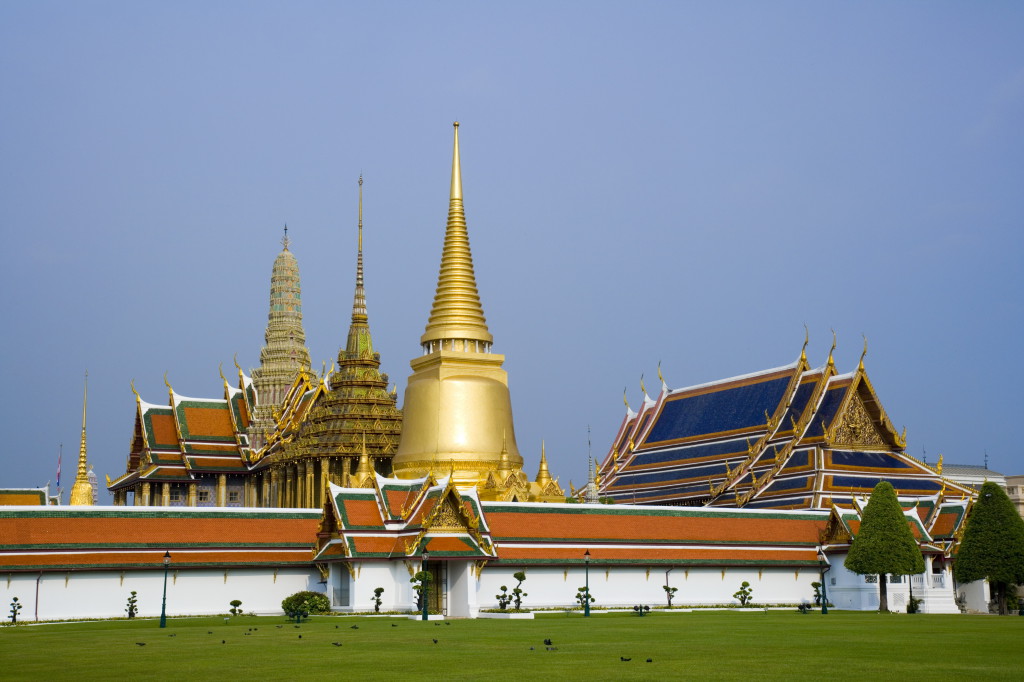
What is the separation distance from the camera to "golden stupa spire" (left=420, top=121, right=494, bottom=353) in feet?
176

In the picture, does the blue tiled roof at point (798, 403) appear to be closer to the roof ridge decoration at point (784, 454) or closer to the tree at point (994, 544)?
the roof ridge decoration at point (784, 454)

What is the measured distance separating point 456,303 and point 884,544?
20.9 metres

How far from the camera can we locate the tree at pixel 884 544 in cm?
3916

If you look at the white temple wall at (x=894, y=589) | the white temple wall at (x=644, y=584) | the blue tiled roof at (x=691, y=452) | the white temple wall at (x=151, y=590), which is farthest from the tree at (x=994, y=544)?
the white temple wall at (x=151, y=590)

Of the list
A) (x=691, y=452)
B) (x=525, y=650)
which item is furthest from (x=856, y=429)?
(x=525, y=650)

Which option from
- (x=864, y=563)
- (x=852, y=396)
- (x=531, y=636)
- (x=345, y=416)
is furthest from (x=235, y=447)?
(x=531, y=636)

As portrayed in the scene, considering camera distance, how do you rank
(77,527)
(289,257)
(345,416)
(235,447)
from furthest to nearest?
(289,257)
(235,447)
(345,416)
(77,527)

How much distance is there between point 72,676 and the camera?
55.9 feet

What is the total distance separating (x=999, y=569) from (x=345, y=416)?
3098cm

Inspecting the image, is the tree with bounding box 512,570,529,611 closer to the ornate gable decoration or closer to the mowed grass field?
the mowed grass field

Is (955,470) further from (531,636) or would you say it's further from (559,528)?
(531,636)

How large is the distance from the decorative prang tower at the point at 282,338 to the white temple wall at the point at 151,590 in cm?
4569

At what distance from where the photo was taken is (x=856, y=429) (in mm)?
53312

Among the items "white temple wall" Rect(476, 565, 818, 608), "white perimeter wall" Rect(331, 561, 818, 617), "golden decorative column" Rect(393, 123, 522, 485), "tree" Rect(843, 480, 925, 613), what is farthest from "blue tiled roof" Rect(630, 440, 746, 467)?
"tree" Rect(843, 480, 925, 613)
